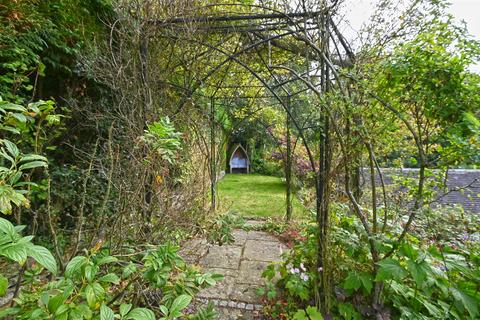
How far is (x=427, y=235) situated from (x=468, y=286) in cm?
34

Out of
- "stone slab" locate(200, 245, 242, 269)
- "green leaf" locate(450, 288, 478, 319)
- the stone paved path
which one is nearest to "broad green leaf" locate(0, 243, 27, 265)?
the stone paved path

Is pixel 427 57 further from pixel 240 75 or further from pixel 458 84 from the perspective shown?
pixel 240 75

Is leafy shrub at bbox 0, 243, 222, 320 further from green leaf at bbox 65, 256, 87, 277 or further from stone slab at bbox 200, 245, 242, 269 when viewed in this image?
stone slab at bbox 200, 245, 242, 269

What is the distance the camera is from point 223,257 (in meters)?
2.99

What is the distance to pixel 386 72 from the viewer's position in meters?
1.52

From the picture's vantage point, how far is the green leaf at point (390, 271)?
142cm

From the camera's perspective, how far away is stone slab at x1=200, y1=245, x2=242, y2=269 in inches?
110

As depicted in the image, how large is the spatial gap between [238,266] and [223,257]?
0.96ft

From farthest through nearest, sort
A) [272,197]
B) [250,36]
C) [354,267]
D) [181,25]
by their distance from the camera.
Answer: [272,197] < [250,36] < [181,25] < [354,267]

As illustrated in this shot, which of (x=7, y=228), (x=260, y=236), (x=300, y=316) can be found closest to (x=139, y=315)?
(x=7, y=228)

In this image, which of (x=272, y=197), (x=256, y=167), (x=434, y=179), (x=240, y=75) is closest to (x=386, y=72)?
(x=434, y=179)

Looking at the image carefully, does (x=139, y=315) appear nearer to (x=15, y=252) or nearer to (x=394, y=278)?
(x=15, y=252)

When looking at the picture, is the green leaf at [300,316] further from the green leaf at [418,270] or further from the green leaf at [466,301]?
the green leaf at [466,301]

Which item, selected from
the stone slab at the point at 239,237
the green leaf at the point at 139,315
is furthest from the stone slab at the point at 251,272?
the green leaf at the point at 139,315
